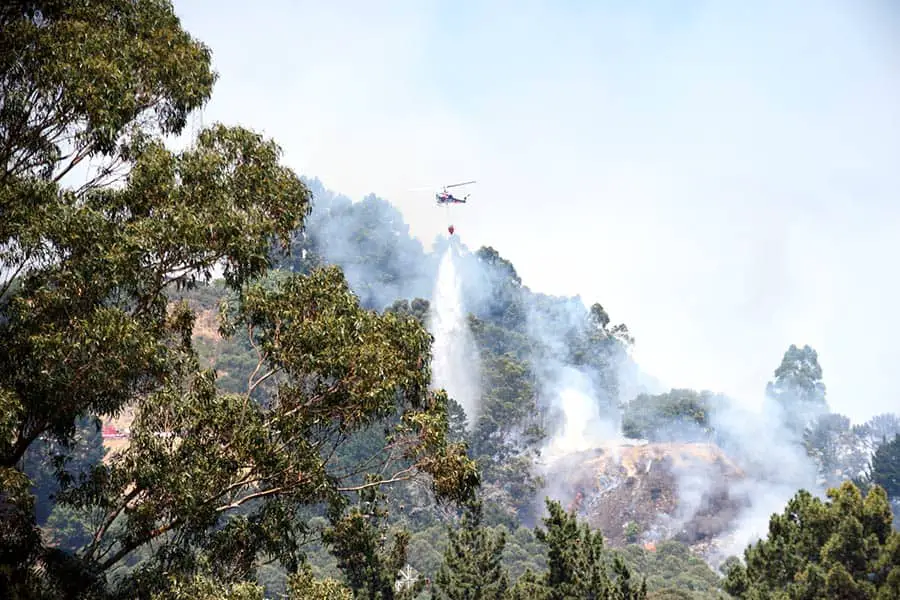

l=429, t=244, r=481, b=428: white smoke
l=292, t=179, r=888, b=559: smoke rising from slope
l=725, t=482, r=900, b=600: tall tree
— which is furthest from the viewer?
l=429, t=244, r=481, b=428: white smoke

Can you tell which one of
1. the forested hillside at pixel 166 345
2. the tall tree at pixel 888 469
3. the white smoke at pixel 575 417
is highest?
the white smoke at pixel 575 417

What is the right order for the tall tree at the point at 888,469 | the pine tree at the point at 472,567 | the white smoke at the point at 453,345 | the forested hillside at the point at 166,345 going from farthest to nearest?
the white smoke at the point at 453,345, the tall tree at the point at 888,469, the pine tree at the point at 472,567, the forested hillside at the point at 166,345

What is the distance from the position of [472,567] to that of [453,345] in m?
105

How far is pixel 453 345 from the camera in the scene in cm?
14512

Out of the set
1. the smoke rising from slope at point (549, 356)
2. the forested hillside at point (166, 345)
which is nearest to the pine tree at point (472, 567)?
the forested hillside at point (166, 345)

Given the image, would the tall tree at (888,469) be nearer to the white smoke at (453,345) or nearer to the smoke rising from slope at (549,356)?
the smoke rising from slope at (549,356)

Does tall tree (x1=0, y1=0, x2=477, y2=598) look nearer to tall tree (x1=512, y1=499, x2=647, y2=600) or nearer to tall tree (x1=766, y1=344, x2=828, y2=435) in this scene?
tall tree (x1=512, y1=499, x2=647, y2=600)

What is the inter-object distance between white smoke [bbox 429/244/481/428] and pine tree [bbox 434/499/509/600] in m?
87.2

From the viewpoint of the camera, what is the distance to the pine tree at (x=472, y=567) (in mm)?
39531

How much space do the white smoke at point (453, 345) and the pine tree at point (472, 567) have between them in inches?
3433

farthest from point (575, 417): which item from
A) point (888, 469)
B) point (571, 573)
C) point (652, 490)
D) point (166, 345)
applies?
point (166, 345)

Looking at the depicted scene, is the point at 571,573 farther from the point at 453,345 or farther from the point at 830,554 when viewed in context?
the point at 453,345

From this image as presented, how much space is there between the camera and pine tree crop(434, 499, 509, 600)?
39.5 metres

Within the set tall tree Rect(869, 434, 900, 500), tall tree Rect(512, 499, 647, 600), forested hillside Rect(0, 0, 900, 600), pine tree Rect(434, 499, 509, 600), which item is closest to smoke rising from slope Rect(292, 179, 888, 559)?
tall tree Rect(869, 434, 900, 500)
